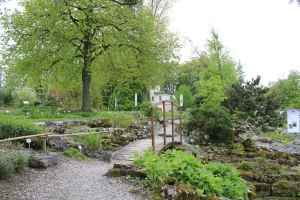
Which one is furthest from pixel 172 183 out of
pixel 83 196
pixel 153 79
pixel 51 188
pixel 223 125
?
pixel 153 79

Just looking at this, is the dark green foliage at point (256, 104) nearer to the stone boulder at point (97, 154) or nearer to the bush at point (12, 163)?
the stone boulder at point (97, 154)

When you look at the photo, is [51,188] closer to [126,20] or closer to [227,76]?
[126,20]

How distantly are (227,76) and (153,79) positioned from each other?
484 inches

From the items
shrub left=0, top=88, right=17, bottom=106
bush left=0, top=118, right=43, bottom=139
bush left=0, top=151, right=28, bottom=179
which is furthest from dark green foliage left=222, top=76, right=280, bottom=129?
shrub left=0, top=88, right=17, bottom=106

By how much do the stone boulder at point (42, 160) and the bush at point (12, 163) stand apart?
30 centimetres

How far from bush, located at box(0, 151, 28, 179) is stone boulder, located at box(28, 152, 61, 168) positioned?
0.97ft

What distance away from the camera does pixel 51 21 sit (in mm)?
14273

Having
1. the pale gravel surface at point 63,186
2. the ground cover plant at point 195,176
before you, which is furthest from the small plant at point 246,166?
the pale gravel surface at point 63,186

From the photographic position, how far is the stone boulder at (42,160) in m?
5.44

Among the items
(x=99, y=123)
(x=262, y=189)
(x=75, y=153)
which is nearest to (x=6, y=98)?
(x=99, y=123)

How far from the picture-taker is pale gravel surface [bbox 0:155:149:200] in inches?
159

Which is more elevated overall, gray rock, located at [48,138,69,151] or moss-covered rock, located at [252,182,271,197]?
gray rock, located at [48,138,69,151]

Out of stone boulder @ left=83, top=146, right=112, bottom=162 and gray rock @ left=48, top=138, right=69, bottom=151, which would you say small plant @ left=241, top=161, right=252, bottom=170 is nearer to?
stone boulder @ left=83, top=146, right=112, bottom=162

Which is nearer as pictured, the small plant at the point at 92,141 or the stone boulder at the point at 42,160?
the stone boulder at the point at 42,160
